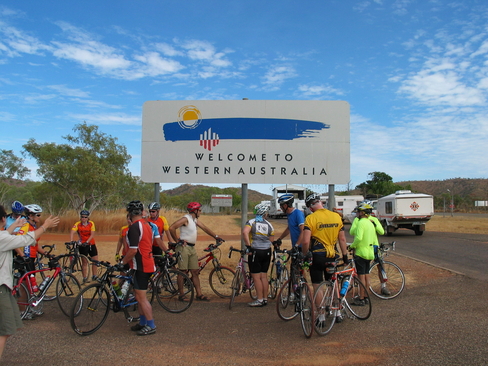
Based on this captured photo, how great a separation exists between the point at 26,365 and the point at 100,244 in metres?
13.5

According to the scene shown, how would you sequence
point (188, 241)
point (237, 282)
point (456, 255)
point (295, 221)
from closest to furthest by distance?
point (295, 221), point (237, 282), point (188, 241), point (456, 255)

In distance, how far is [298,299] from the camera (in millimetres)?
5473

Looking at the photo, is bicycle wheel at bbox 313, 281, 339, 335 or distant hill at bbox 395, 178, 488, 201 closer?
bicycle wheel at bbox 313, 281, 339, 335

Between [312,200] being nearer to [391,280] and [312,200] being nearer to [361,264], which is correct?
[361,264]

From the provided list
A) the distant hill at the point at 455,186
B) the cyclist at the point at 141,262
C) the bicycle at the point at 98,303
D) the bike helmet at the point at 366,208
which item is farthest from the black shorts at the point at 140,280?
the distant hill at the point at 455,186

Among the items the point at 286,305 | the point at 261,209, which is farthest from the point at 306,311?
the point at 261,209

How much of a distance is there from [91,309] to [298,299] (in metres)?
2.85

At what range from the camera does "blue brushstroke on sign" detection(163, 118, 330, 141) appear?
10156mm

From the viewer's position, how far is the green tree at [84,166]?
26.7m

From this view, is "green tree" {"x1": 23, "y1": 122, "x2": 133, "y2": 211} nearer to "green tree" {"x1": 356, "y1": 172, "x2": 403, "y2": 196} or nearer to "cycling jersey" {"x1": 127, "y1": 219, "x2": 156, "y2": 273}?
"cycling jersey" {"x1": 127, "y1": 219, "x2": 156, "y2": 273}

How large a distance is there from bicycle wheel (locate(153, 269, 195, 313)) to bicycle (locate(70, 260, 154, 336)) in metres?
0.88

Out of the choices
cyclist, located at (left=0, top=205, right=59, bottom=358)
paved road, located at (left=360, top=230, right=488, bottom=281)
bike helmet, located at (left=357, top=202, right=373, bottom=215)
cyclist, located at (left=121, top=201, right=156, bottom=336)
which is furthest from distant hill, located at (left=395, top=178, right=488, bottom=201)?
cyclist, located at (left=0, top=205, right=59, bottom=358)

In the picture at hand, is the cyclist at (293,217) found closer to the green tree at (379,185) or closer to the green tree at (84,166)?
the green tree at (84,166)

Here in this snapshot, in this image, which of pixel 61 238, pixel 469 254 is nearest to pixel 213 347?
pixel 469 254
